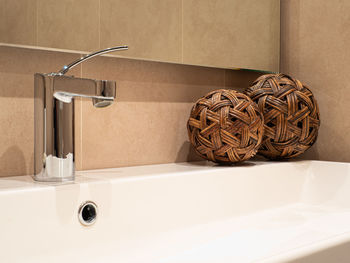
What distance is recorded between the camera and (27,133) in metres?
0.72

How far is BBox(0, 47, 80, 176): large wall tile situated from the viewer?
692 millimetres

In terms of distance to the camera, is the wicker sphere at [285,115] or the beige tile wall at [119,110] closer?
the beige tile wall at [119,110]

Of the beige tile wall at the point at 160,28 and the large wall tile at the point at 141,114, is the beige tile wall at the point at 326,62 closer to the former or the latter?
the beige tile wall at the point at 160,28

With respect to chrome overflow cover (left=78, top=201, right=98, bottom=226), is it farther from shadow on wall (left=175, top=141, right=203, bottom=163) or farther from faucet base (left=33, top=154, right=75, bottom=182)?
shadow on wall (left=175, top=141, right=203, bottom=163)

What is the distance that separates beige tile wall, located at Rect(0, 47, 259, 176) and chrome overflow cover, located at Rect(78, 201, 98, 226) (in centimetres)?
18

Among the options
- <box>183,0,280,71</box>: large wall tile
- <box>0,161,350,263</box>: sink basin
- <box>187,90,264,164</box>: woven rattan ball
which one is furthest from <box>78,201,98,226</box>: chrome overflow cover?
<box>183,0,280,71</box>: large wall tile

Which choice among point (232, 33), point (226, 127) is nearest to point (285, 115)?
point (226, 127)

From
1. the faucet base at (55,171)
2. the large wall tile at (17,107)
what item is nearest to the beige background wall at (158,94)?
the large wall tile at (17,107)

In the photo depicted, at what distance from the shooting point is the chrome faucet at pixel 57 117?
0.61 m

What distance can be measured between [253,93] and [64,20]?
45 cm

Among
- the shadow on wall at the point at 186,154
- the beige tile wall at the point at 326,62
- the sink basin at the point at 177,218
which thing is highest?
the beige tile wall at the point at 326,62

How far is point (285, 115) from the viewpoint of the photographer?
0.88 m

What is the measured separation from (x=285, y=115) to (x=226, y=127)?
0.17 meters

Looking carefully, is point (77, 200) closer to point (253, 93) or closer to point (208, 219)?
point (208, 219)
